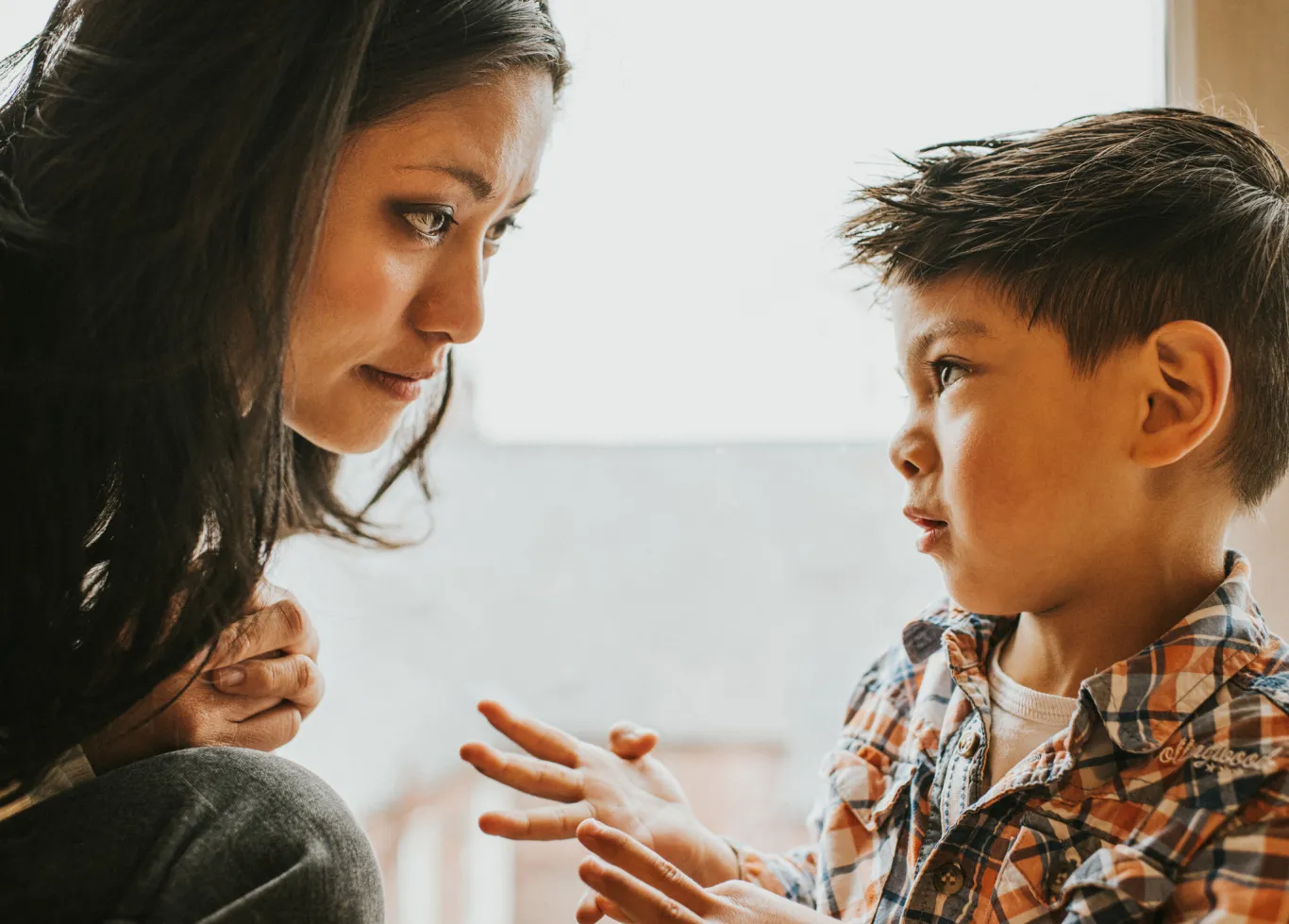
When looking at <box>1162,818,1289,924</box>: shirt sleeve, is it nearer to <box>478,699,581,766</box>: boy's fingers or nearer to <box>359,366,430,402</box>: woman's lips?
<box>478,699,581,766</box>: boy's fingers

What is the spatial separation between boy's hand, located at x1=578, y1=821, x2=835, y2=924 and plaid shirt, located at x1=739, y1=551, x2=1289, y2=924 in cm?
10

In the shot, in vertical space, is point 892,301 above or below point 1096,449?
above

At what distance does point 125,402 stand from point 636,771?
50 cm

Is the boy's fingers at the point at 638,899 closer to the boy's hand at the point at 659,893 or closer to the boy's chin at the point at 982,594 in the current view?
the boy's hand at the point at 659,893

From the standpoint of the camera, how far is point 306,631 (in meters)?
0.93

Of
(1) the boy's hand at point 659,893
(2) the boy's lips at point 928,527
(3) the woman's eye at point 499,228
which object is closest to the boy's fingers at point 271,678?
(1) the boy's hand at point 659,893

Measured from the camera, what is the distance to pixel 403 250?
84 cm

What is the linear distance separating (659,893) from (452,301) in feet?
1.44

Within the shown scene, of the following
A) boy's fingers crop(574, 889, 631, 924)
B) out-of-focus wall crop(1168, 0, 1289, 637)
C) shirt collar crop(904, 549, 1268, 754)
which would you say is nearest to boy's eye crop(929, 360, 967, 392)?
shirt collar crop(904, 549, 1268, 754)

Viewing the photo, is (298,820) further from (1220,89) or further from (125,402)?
(1220,89)

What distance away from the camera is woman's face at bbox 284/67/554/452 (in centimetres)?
83

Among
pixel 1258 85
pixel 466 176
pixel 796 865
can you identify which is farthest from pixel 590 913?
pixel 1258 85

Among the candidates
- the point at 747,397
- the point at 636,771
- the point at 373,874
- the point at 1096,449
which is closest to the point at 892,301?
the point at 1096,449

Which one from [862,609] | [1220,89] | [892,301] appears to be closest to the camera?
[892,301]
